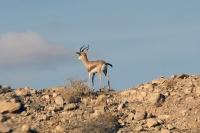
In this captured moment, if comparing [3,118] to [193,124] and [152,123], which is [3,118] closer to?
[152,123]

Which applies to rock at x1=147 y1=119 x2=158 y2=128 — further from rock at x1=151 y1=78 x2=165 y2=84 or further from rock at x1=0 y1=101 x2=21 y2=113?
rock at x1=0 y1=101 x2=21 y2=113

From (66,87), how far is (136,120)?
417cm

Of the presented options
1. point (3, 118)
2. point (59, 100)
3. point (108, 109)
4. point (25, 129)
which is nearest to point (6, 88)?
point (59, 100)

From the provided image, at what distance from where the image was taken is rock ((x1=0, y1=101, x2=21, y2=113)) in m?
24.7

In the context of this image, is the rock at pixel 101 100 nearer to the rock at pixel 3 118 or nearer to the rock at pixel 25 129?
the rock at pixel 25 129

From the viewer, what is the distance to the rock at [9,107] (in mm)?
24688

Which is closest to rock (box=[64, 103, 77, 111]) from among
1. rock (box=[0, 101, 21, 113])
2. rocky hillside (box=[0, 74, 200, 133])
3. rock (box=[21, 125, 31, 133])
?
rocky hillside (box=[0, 74, 200, 133])

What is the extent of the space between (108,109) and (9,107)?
414 centimetres

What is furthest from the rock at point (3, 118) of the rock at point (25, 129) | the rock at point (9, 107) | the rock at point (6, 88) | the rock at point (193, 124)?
the rock at point (193, 124)

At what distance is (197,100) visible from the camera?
83.9 ft

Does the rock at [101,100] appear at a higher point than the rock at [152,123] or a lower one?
higher

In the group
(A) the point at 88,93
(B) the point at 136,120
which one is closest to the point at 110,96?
(A) the point at 88,93

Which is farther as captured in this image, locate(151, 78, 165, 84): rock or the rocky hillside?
locate(151, 78, 165, 84): rock

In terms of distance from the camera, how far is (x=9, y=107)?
24.8m
